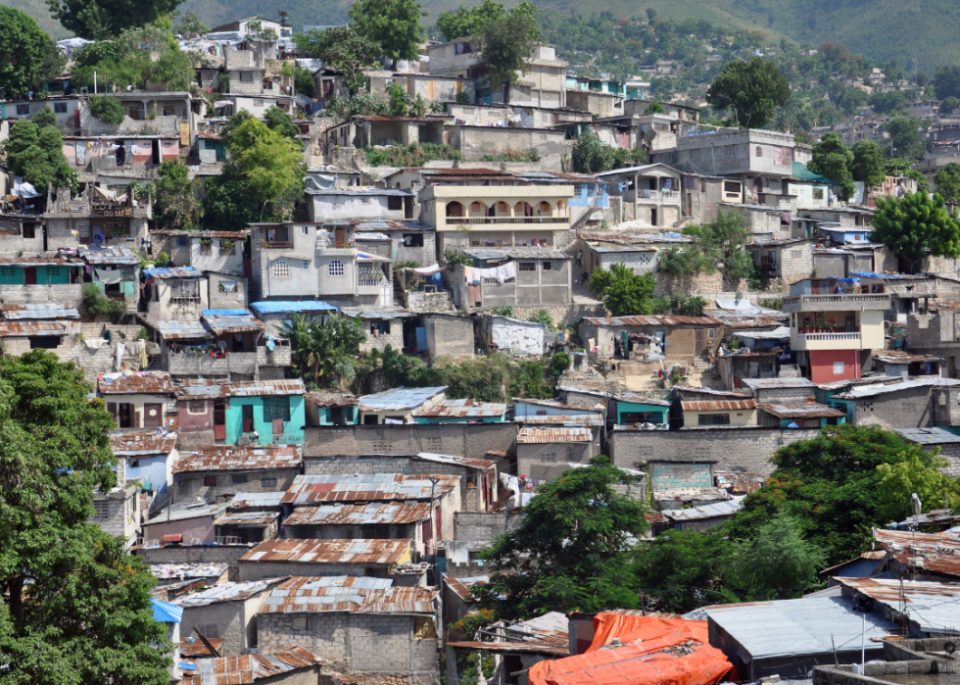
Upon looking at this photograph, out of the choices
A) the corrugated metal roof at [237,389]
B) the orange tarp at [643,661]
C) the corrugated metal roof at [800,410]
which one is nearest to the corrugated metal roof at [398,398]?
the corrugated metal roof at [237,389]

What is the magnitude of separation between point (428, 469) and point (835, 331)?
14305mm

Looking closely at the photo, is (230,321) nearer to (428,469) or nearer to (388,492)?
(428,469)

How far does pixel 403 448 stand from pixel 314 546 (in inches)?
272

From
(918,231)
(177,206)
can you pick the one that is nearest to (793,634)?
(177,206)

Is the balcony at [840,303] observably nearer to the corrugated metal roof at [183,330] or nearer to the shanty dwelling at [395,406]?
the shanty dwelling at [395,406]

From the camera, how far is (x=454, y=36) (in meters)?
62.5

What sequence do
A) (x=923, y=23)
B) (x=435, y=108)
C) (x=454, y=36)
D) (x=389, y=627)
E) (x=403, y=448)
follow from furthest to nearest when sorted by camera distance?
(x=923, y=23)
(x=454, y=36)
(x=435, y=108)
(x=403, y=448)
(x=389, y=627)

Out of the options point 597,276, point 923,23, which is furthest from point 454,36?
point 923,23

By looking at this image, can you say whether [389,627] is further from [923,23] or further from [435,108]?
[923,23]

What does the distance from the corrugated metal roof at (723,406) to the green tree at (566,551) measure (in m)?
10.6

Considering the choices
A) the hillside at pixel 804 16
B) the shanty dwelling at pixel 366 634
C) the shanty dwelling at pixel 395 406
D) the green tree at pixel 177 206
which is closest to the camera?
the shanty dwelling at pixel 366 634

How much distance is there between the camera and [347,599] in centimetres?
2316

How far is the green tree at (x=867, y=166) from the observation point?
5572 cm

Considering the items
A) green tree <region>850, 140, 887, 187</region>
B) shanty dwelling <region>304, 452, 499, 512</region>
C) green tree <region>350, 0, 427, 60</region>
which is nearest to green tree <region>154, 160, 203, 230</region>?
shanty dwelling <region>304, 452, 499, 512</region>
